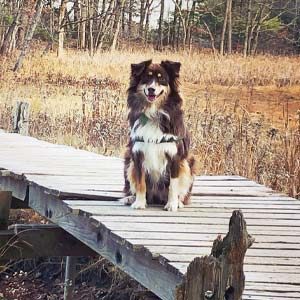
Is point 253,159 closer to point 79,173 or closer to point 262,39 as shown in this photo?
point 79,173

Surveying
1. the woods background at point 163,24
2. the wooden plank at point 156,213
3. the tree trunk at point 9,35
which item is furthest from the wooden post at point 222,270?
the woods background at point 163,24

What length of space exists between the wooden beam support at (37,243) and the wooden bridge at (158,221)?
0.16 ft

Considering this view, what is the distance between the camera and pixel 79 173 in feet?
16.3

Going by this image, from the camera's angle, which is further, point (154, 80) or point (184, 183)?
point (184, 183)

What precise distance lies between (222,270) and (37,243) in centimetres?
259

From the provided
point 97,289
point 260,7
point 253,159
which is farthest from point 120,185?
point 260,7

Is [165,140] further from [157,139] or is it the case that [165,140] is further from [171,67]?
[171,67]

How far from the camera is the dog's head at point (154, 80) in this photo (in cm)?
364

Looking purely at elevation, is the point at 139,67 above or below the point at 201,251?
above

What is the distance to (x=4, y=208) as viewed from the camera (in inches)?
183

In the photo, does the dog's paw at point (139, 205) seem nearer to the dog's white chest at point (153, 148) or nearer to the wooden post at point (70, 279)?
the dog's white chest at point (153, 148)

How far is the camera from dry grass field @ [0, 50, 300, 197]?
5.96m

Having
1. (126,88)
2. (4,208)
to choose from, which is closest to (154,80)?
(4,208)

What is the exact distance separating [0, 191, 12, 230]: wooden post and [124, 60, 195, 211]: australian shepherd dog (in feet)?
3.85
